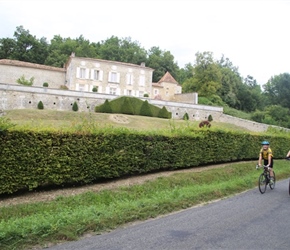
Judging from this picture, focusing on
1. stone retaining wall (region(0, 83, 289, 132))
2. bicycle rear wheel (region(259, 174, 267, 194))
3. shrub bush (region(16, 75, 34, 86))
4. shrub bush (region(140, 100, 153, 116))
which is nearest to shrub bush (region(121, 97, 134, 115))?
shrub bush (region(140, 100, 153, 116))

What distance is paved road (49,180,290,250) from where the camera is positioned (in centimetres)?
493

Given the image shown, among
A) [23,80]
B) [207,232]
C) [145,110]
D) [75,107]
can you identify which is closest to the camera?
[207,232]

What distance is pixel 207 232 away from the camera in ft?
18.5

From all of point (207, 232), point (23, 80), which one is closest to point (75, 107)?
point (23, 80)

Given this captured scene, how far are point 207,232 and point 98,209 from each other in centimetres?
253

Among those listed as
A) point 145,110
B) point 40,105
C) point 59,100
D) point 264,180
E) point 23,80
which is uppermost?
point 23,80

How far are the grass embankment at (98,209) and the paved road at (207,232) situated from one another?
36cm

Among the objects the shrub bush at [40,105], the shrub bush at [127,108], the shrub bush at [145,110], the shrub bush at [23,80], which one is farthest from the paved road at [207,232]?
the shrub bush at [23,80]

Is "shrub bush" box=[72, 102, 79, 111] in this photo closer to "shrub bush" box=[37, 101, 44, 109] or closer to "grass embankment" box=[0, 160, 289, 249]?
"shrub bush" box=[37, 101, 44, 109]

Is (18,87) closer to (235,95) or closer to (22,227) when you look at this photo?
(22,227)

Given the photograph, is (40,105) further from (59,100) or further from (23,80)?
(23,80)

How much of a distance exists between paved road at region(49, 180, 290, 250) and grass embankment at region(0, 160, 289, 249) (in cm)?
36

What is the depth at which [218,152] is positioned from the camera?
16250 mm

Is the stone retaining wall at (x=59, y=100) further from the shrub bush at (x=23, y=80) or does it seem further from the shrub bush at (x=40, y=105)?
the shrub bush at (x=23, y=80)
